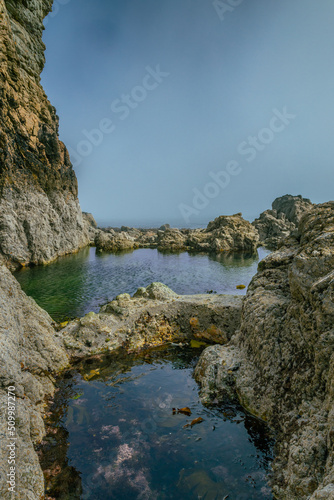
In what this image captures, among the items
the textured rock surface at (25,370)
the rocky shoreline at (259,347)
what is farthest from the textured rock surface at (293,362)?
the textured rock surface at (25,370)

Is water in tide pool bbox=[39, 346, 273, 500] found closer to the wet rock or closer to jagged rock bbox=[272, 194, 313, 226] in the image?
the wet rock

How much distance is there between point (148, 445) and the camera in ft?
17.7

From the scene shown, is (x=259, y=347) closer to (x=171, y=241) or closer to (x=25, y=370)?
(x=25, y=370)

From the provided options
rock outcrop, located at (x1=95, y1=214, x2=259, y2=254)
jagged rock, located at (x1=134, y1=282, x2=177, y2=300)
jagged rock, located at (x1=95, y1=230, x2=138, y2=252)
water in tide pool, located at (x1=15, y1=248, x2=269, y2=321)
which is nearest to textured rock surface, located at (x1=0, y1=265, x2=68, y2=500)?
jagged rock, located at (x1=134, y1=282, x2=177, y2=300)

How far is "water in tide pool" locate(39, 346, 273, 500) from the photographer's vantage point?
446 cm

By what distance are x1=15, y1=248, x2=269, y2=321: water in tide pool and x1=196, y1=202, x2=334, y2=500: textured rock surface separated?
11973mm

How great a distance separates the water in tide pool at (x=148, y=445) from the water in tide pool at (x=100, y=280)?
9.88 meters

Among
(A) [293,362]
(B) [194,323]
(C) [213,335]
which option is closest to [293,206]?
(B) [194,323]

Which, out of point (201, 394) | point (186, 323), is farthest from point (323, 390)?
point (186, 323)

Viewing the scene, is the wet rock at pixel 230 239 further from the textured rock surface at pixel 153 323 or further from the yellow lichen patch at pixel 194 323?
the yellow lichen patch at pixel 194 323

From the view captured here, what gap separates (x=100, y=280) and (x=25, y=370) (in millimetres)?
21448

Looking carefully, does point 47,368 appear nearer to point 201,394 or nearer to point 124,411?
point 124,411

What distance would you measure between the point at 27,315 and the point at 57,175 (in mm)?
37794

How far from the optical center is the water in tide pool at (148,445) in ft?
14.6
